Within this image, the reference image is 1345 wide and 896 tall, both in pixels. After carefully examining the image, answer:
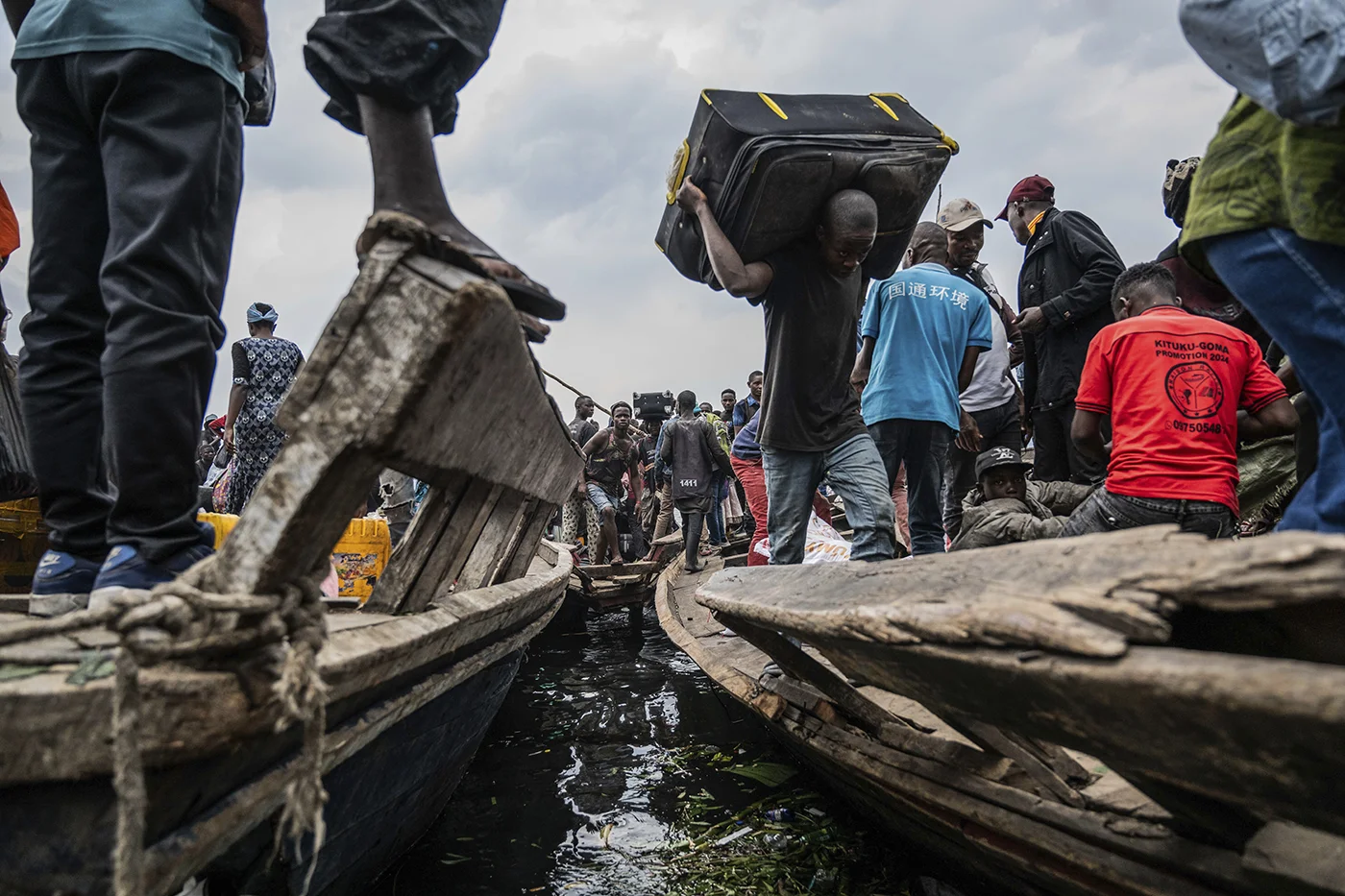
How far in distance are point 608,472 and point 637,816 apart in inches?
265

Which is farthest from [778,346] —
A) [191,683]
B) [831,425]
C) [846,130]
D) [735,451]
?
[735,451]

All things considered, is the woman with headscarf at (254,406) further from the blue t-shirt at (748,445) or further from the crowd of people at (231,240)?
the blue t-shirt at (748,445)

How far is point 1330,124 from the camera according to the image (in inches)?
49.1

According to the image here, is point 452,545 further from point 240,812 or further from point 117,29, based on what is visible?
point 117,29

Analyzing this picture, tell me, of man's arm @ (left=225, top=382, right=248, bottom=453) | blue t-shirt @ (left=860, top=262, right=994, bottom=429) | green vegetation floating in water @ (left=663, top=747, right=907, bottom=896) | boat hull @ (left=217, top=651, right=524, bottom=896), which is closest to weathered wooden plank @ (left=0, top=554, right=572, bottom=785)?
boat hull @ (left=217, top=651, right=524, bottom=896)

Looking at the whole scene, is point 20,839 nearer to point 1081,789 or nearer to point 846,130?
point 1081,789

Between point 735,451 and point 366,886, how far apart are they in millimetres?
5794

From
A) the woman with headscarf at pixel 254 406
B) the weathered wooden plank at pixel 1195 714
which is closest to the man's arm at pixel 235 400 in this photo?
the woman with headscarf at pixel 254 406

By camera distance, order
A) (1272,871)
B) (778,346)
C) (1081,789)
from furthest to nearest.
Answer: (778,346)
(1081,789)
(1272,871)

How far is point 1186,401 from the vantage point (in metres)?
2.54

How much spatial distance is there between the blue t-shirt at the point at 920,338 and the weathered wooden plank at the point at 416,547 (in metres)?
2.24

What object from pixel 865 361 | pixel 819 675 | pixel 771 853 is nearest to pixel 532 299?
pixel 819 675

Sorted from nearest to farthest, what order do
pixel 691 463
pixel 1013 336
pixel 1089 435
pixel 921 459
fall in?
pixel 1089 435
pixel 921 459
pixel 1013 336
pixel 691 463

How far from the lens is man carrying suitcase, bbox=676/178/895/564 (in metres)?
3.03
